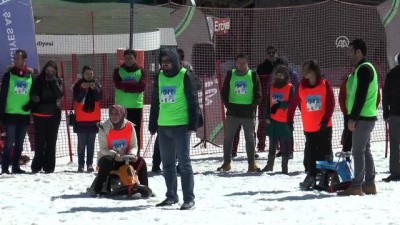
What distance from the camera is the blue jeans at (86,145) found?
13570mm

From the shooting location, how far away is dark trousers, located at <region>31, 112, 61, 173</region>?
13430mm

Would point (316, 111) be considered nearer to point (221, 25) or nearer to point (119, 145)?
point (119, 145)

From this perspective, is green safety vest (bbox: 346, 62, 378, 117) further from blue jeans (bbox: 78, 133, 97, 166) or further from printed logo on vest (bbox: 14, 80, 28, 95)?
printed logo on vest (bbox: 14, 80, 28, 95)

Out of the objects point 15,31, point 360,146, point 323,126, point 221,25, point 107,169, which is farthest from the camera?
point 221,25

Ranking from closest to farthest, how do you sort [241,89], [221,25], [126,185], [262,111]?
[126,185], [241,89], [262,111], [221,25]

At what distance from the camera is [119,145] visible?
36.0 ft

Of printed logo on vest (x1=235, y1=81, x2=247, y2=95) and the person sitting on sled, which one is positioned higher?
printed logo on vest (x1=235, y1=81, x2=247, y2=95)

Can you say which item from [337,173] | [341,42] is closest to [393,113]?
[337,173]

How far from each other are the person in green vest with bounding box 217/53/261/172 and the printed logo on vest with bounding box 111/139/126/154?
2.87 meters

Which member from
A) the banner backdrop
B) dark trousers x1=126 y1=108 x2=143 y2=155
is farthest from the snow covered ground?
the banner backdrop

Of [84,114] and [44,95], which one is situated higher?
[44,95]

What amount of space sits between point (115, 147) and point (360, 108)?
2.84 m

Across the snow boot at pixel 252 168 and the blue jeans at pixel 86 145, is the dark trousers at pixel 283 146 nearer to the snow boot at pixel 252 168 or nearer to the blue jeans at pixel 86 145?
the snow boot at pixel 252 168

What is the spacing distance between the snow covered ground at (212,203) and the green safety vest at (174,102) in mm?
917
